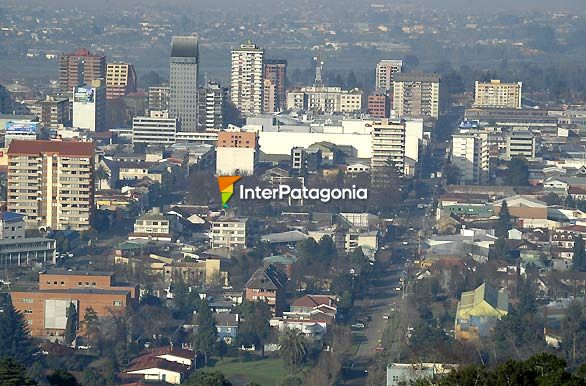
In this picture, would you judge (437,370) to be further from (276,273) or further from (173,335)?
(276,273)

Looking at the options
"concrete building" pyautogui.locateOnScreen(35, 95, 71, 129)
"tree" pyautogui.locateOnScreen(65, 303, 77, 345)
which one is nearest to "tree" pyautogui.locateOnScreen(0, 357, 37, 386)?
"tree" pyautogui.locateOnScreen(65, 303, 77, 345)

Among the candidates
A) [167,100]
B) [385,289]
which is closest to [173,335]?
[385,289]

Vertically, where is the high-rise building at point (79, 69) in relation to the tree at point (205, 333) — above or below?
above

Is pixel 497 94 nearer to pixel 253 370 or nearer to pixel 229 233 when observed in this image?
pixel 229 233

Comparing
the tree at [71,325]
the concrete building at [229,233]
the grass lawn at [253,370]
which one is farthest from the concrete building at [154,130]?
the grass lawn at [253,370]

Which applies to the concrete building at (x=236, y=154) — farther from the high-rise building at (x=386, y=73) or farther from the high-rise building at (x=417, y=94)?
the high-rise building at (x=386, y=73)

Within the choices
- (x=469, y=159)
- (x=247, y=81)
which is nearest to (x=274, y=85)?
(x=247, y=81)
